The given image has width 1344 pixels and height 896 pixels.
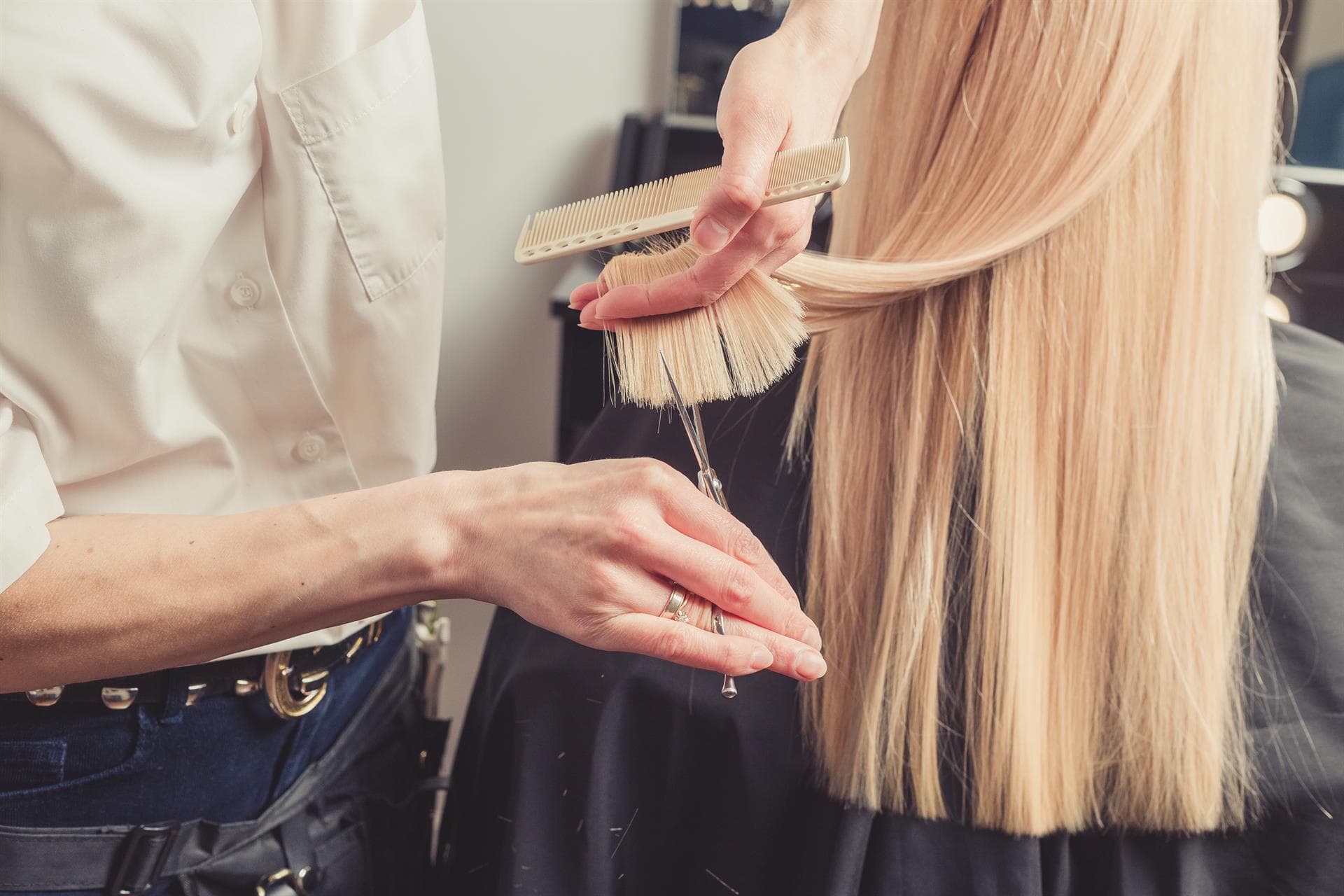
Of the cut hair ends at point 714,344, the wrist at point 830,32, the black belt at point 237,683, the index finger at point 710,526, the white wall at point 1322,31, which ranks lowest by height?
the black belt at point 237,683

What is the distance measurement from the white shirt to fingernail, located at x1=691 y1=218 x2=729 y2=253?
304 millimetres

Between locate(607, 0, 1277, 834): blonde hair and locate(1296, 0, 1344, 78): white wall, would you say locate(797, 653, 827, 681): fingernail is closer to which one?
locate(607, 0, 1277, 834): blonde hair

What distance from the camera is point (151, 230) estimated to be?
0.62 metres

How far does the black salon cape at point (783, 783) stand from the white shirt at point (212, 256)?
233 millimetres

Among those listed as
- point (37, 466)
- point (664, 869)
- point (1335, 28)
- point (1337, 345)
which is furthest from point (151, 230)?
point (1335, 28)

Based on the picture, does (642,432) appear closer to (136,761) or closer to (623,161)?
(136,761)

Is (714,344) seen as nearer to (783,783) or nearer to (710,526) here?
(710,526)

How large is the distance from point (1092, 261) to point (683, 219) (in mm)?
349

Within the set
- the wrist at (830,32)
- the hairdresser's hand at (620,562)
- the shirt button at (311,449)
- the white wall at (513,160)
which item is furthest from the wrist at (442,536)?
the white wall at (513,160)

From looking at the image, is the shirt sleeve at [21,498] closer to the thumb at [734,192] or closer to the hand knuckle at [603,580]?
the hand knuckle at [603,580]

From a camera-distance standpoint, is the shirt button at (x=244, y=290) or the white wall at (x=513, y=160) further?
the white wall at (x=513, y=160)

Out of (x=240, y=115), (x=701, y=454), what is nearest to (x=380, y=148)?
(x=240, y=115)

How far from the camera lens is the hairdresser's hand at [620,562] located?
0.56 m

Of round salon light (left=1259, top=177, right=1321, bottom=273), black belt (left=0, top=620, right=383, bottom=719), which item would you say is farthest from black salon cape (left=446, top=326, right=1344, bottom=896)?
round salon light (left=1259, top=177, right=1321, bottom=273)
